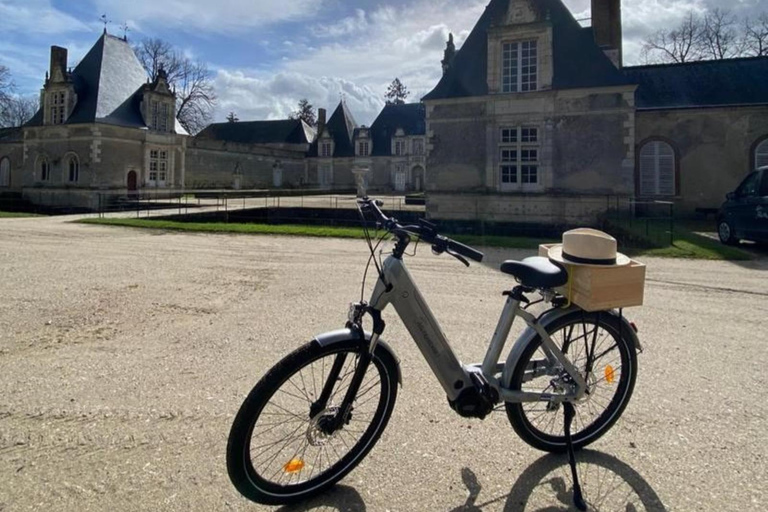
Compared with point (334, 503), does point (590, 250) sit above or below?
above

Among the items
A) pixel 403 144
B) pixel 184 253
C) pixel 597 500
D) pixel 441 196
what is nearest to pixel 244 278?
pixel 184 253

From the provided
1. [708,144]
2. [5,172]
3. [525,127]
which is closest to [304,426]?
[525,127]

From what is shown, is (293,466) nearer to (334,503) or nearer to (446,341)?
(334,503)

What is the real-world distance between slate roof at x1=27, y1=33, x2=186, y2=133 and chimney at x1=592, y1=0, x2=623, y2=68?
85.3ft

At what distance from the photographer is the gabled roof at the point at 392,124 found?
50469mm

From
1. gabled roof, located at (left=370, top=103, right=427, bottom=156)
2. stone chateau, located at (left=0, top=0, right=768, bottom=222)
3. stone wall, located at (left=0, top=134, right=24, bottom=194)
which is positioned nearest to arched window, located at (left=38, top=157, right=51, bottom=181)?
stone wall, located at (left=0, top=134, right=24, bottom=194)

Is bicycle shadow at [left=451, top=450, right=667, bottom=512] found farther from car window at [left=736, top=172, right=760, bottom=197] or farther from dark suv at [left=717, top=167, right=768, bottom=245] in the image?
car window at [left=736, top=172, right=760, bottom=197]

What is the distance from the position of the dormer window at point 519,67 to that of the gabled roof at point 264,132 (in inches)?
1569

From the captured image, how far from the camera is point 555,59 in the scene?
16.8 meters

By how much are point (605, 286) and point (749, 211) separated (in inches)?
451

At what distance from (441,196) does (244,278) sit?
1154cm

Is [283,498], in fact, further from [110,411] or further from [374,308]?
[110,411]

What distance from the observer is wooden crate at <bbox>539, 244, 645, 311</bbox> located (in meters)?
2.38

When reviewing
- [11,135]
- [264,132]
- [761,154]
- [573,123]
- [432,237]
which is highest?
[264,132]
